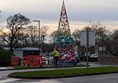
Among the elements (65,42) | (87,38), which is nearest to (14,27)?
(65,42)

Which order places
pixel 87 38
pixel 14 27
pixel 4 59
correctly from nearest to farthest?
pixel 87 38, pixel 4 59, pixel 14 27

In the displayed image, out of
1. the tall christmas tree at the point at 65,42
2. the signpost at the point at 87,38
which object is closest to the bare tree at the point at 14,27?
the tall christmas tree at the point at 65,42

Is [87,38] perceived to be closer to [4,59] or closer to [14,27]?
[4,59]

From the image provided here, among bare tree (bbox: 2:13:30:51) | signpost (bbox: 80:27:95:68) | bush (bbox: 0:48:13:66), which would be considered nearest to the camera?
signpost (bbox: 80:27:95:68)

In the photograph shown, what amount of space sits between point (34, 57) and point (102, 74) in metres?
20.3

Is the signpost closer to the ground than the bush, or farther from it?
farther from it

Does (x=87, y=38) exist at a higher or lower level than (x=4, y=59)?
higher

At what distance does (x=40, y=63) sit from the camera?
144ft

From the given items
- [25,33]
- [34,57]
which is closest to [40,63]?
[34,57]

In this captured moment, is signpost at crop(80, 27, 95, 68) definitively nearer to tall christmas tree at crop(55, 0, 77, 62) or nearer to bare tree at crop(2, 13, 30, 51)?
tall christmas tree at crop(55, 0, 77, 62)

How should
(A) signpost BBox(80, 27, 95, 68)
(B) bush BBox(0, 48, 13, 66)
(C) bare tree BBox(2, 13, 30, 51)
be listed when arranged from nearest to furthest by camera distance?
(A) signpost BBox(80, 27, 95, 68) < (B) bush BBox(0, 48, 13, 66) < (C) bare tree BBox(2, 13, 30, 51)

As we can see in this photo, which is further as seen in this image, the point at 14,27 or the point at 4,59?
the point at 14,27

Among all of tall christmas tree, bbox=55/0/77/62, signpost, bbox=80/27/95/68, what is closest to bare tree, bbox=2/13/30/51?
tall christmas tree, bbox=55/0/77/62

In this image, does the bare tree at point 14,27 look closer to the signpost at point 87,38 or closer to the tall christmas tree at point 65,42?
the tall christmas tree at point 65,42
